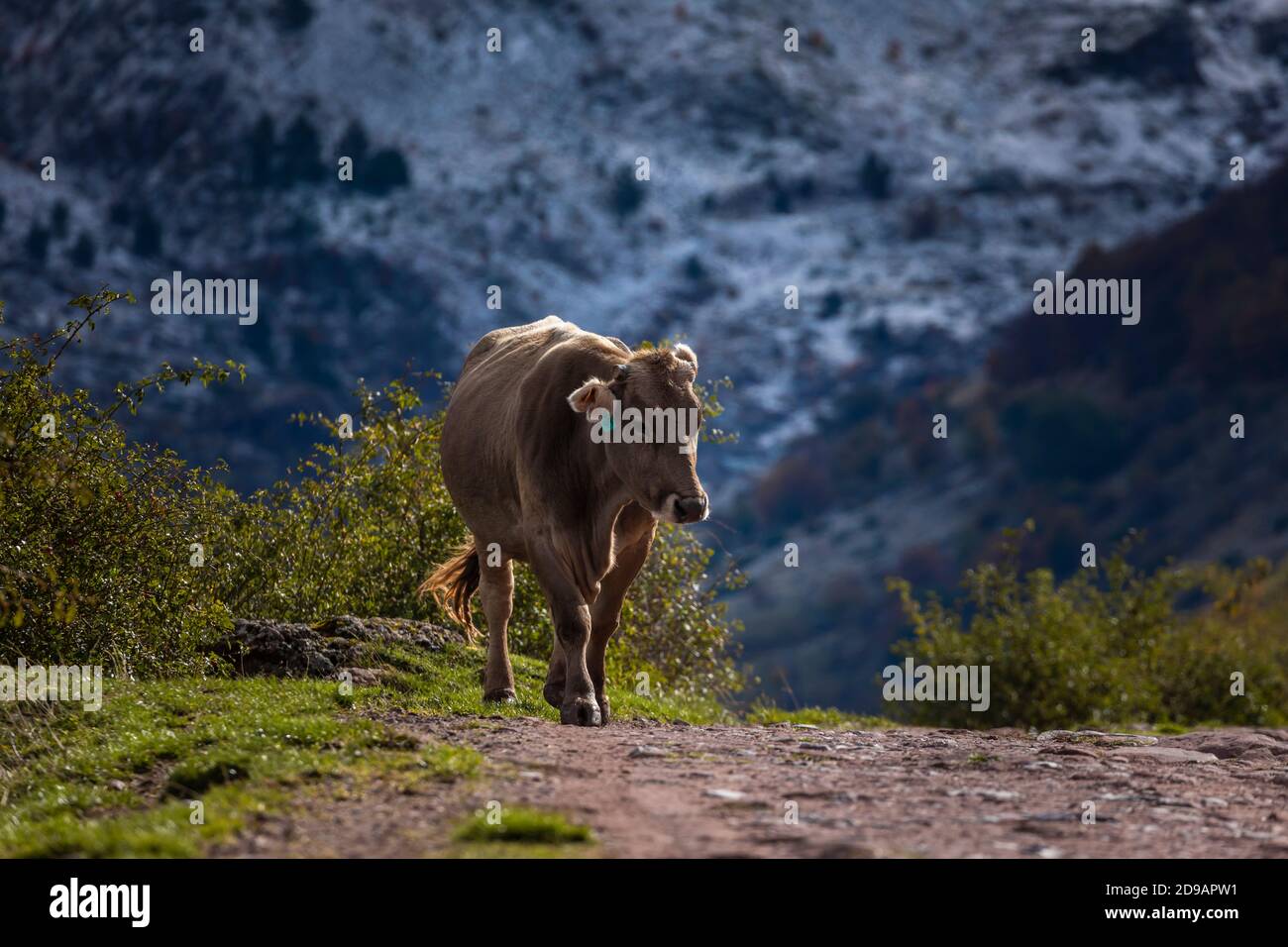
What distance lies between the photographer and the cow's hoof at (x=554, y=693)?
1338cm

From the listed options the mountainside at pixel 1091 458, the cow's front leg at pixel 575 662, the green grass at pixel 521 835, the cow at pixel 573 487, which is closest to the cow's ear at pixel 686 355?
the cow at pixel 573 487

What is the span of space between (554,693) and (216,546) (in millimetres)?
6226

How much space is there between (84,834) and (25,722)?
4353 millimetres

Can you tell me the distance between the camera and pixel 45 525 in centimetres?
1465

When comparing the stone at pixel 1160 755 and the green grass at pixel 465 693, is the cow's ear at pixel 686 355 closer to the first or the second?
the green grass at pixel 465 693

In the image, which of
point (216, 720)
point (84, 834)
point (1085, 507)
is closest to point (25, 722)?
point (216, 720)

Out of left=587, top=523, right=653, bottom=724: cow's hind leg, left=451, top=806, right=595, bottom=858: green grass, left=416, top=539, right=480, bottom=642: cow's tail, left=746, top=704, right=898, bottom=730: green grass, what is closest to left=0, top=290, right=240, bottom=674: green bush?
left=416, top=539, right=480, bottom=642: cow's tail

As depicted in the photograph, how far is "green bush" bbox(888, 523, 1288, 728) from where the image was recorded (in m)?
29.8

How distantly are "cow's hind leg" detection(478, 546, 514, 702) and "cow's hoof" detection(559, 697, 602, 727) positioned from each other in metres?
1.43

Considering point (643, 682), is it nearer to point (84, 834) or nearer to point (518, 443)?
point (518, 443)

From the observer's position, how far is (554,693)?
1340 centimetres

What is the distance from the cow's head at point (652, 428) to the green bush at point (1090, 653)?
16.2m

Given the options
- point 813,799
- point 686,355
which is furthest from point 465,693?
point 813,799

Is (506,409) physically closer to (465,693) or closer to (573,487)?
(573,487)
